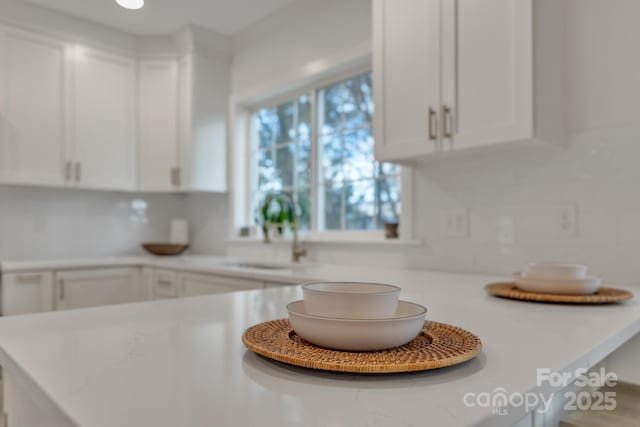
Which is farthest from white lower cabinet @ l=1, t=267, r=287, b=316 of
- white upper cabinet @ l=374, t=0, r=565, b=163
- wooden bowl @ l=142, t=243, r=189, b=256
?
white upper cabinet @ l=374, t=0, r=565, b=163

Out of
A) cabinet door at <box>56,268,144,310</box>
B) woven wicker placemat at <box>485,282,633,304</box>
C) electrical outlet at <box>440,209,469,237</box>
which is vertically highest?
electrical outlet at <box>440,209,469,237</box>

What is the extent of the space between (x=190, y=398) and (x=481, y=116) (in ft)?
4.87

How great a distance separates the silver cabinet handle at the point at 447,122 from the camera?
1.73 m

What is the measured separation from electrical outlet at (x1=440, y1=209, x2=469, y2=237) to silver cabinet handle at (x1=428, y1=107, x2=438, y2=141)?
449 mm

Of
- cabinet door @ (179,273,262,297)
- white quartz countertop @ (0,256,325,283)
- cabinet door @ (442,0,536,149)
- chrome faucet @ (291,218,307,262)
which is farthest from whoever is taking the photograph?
chrome faucet @ (291,218,307,262)

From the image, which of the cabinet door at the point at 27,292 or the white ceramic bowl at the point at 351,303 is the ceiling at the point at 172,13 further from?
the white ceramic bowl at the point at 351,303

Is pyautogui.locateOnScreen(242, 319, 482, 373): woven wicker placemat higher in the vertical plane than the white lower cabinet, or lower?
higher

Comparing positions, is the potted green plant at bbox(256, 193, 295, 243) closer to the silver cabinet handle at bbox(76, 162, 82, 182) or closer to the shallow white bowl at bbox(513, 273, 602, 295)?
the silver cabinet handle at bbox(76, 162, 82, 182)

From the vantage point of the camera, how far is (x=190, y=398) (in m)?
0.46

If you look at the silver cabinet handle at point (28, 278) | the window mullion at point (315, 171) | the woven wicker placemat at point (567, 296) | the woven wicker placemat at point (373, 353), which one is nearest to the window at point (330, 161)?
the window mullion at point (315, 171)

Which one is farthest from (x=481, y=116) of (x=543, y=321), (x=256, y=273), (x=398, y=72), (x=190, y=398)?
(x=190, y=398)

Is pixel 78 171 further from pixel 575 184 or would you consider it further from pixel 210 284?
pixel 575 184

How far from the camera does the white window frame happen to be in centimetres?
229

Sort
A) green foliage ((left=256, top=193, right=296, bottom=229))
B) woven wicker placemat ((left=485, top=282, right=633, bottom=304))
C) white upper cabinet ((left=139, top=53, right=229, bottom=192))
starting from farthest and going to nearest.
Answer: white upper cabinet ((left=139, top=53, right=229, bottom=192)) → green foliage ((left=256, top=193, right=296, bottom=229)) → woven wicker placemat ((left=485, top=282, right=633, bottom=304))
